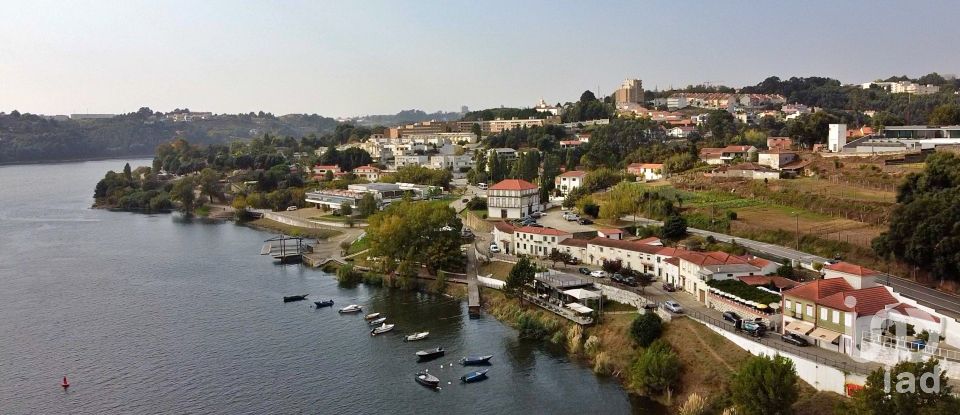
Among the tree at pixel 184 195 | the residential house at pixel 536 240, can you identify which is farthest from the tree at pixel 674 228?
the tree at pixel 184 195

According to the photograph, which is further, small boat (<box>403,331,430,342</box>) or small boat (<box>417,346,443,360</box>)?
small boat (<box>403,331,430,342</box>)

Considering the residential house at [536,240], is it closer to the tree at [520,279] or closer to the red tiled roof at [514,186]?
the tree at [520,279]

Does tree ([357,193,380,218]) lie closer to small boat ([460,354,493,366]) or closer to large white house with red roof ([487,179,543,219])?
large white house with red roof ([487,179,543,219])

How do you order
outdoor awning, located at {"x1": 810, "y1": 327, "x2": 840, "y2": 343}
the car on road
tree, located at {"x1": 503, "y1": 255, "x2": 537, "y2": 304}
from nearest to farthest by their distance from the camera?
1. outdoor awning, located at {"x1": 810, "y1": 327, "x2": 840, "y2": 343}
2. the car on road
3. tree, located at {"x1": 503, "y1": 255, "x2": 537, "y2": 304}

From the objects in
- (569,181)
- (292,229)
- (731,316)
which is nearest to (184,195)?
(292,229)

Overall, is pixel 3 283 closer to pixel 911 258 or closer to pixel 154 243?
pixel 154 243

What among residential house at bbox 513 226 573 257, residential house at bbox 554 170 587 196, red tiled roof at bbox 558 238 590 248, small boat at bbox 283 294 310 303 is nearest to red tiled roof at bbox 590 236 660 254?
red tiled roof at bbox 558 238 590 248

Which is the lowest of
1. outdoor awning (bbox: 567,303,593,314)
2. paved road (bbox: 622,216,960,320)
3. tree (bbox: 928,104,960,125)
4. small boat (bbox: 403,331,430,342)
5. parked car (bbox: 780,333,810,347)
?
small boat (bbox: 403,331,430,342)

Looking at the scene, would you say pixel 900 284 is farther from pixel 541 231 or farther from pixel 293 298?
pixel 293 298
